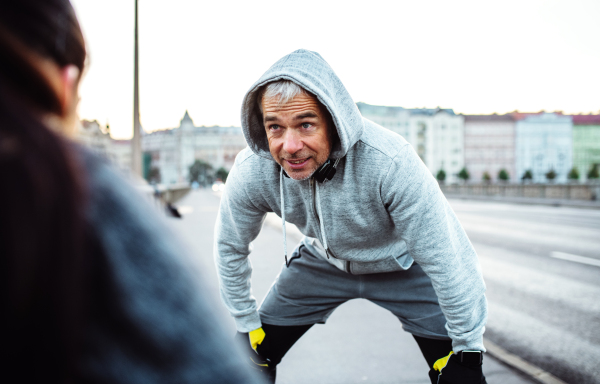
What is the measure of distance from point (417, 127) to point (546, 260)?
89.3 m

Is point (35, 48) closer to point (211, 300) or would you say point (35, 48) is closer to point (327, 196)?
point (211, 300)

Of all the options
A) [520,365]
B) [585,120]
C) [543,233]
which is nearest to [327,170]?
[520,365]

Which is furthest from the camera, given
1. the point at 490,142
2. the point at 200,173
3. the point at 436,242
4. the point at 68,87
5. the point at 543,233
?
the point at 200,173

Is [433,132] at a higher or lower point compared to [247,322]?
higher

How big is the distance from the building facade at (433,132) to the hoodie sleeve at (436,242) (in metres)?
93.3

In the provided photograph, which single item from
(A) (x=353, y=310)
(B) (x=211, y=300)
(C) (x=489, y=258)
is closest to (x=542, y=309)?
(A) (x=353, y=310)

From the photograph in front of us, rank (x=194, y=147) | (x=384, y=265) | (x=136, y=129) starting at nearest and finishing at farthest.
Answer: (x=384, y=265), (x=136, y=129), (x=194, y=147)

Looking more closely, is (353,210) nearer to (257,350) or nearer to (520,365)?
(257,350)

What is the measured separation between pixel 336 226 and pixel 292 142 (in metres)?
0.45

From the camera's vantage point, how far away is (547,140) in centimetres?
9181

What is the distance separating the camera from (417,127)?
93.2 metres

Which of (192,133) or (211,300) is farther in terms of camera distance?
(192,133)

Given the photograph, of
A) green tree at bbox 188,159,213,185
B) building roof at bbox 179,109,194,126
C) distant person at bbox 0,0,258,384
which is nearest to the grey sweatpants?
distant person at bbox 0,0,258,384

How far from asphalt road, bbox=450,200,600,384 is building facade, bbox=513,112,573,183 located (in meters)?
91.8
